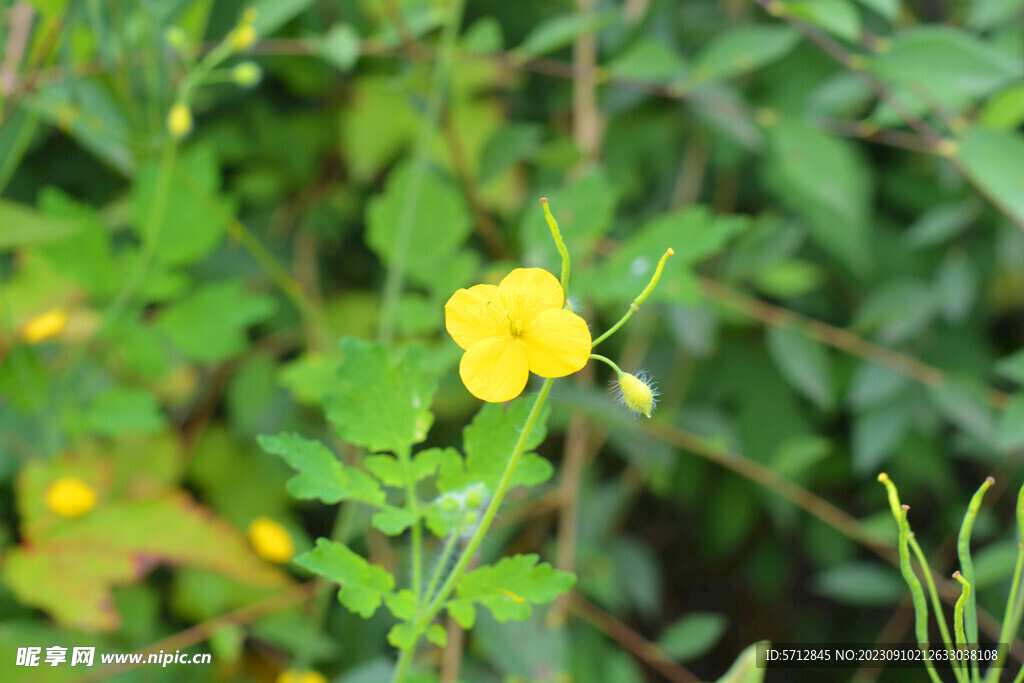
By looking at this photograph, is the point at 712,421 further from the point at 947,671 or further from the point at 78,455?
the point at 78,455

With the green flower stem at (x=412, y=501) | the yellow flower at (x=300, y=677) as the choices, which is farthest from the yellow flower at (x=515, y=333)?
the yellow flower at (x=300, y=677)

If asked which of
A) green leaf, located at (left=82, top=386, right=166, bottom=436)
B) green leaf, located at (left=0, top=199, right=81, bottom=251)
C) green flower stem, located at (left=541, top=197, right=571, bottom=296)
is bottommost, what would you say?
green flower stem, located at (left=541, top=197, right=571, bottom=296)

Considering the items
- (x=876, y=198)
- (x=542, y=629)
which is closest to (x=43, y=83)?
(x=542, y=629)

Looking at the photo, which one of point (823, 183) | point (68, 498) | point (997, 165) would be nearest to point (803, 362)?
point (823, 183)

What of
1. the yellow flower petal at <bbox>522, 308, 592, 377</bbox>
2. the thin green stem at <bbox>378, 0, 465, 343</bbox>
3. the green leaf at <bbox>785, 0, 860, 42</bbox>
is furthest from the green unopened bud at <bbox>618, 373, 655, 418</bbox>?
the green leaf at <bbox>785, 0, 860, 42</bbox>

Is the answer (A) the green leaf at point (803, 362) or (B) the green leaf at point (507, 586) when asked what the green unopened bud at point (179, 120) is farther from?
(A) the green leaf at point (803, 362)

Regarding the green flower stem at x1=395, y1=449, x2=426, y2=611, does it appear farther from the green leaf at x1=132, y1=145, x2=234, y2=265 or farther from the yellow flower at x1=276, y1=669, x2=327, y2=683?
the green leaf at x1=132, y1=145, x2=234, y2=265

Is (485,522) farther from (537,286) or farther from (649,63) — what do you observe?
(649,63)
